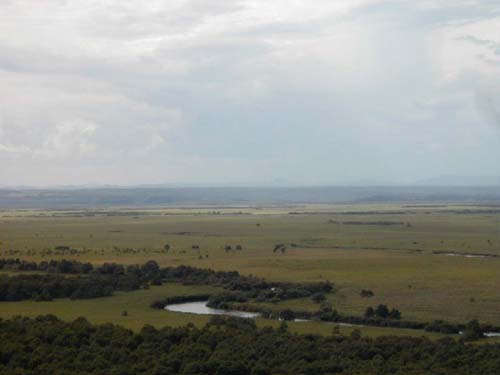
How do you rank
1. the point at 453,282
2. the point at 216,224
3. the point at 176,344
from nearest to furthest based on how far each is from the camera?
the point at 176,344, the point at 453,282, the point at 216,224

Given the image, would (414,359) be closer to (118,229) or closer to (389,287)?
(389,287)

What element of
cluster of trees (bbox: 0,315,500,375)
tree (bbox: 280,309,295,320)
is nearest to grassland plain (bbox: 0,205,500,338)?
tree (bbox: 280,309,295,320)

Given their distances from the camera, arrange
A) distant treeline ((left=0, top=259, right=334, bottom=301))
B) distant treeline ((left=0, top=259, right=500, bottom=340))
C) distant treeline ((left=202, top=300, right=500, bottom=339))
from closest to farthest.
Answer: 1. distant treeline ((left=202, top=300, right=500, bottom=339))
2. distant treeline ((left=0, top=259, right=500, bottom=340))
3. distant treeline ((left=0, top=259, right=334, bottom=301))

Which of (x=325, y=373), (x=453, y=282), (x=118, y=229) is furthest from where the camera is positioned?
(x=118, y=229)

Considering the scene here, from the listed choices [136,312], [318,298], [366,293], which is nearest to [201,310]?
[136,312]

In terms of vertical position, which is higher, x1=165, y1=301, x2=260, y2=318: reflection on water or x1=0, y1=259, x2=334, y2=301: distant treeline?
x1=0, y1=259, x2=334, y2=301: distant treeline

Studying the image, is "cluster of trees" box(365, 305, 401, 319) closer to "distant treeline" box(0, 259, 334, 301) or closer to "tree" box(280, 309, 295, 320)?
"tree" box(280, 309, 295, 320)

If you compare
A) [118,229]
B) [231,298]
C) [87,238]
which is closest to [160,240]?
[87,238]
